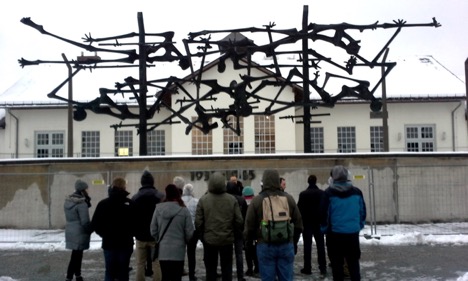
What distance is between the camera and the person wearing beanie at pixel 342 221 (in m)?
8.12

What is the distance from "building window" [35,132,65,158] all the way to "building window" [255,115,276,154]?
40.4 feet

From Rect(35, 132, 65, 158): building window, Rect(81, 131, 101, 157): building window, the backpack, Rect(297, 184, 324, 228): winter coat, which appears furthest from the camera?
Rect(35, 132, 65, 158): building window

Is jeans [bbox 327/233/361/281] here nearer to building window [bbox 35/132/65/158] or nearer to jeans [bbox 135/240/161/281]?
jeans [bbox 135/240/161/281]

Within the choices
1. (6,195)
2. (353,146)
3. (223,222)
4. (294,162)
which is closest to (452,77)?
(353,146)

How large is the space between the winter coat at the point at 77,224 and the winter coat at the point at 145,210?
1.00m

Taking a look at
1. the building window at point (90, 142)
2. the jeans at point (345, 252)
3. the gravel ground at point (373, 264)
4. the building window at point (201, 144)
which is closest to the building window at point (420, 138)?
the building window at point (201, 144)

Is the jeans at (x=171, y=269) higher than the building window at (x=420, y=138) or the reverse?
the reverse

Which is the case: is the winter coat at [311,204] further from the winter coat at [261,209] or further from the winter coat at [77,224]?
the winter coat at [77,224]

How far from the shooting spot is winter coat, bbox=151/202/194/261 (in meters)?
8.15

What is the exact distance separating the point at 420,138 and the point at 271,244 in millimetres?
27798

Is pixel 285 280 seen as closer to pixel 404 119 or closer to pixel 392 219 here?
pixel 392 219

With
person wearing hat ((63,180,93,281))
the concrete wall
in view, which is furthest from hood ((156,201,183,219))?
the concrete wall

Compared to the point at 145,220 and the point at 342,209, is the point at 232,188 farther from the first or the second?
the point at 342,209

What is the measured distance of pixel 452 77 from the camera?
3550 cm
